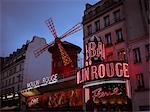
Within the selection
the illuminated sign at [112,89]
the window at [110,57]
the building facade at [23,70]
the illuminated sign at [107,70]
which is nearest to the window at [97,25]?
the window at [110,57]

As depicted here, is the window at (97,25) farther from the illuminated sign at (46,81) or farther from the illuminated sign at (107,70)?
the illuminated sign at (46,81)

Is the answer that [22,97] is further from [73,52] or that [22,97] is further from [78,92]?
[78,92]

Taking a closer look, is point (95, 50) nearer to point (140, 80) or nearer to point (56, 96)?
point (140, 80)

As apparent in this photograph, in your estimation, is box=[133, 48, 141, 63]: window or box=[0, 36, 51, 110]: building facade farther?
box=[0, 36, 51, 110]: building facade

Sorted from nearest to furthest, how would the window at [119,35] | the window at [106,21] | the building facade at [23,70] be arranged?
the window at [119,35], the window at [106,21], the building facade at [23,70]

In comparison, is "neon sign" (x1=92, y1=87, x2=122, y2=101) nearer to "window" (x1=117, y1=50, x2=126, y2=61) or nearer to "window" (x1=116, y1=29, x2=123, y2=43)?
"window" (x1=117, y1=50, x2=126, y2=61)

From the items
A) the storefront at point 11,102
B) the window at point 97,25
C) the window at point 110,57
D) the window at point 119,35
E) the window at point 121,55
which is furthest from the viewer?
the storefront at point 11,102

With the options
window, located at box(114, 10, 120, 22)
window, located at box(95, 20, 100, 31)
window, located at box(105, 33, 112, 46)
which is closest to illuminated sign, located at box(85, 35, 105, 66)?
window, located at box(105, 33, 112, 46)

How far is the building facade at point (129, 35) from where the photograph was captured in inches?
629

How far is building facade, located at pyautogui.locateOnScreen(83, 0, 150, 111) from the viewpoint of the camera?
1598cm

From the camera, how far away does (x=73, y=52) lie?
2970cm

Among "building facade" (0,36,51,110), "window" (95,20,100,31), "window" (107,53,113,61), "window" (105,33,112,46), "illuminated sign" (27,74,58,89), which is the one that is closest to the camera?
"window" (107,53,113,61)

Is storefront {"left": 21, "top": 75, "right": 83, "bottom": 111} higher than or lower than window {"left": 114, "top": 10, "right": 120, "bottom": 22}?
lower

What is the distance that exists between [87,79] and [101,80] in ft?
4.29
